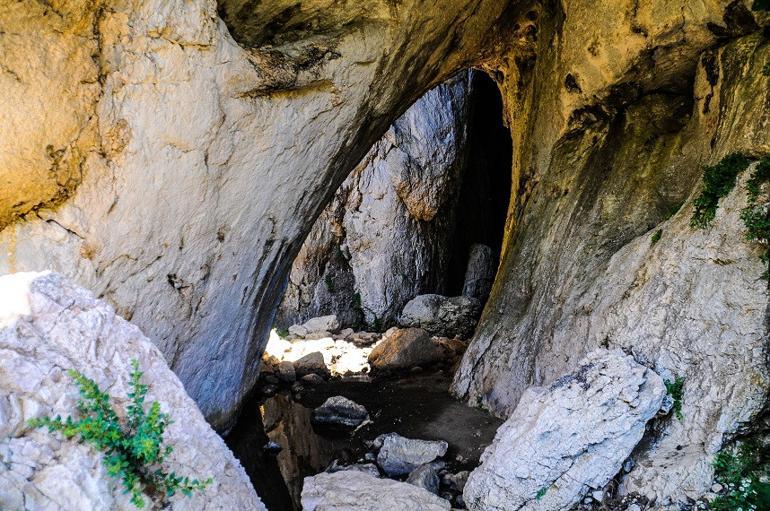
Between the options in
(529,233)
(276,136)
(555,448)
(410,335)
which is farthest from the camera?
→ (410,335)

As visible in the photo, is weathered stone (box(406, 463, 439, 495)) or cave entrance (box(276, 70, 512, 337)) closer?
weathered stone (box(406, 463, 439, 495))

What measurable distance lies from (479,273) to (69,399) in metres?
14.0

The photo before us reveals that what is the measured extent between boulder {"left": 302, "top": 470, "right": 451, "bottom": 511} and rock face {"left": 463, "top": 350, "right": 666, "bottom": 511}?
0.45 meters

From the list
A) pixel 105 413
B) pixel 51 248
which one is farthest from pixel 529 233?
pixel 105 413

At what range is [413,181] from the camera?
15438 millimetres

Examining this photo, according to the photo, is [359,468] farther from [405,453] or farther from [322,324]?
[322,324]

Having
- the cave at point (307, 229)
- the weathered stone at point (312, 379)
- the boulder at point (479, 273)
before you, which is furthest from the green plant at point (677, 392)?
the boulder at point (479, 273)

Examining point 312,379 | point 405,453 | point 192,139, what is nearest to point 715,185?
point 405,453

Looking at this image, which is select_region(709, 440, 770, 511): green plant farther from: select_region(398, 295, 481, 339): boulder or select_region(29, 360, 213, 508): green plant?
select_region(398, 295, 481, 339): boulder

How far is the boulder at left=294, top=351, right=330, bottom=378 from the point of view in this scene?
1056 centimetres

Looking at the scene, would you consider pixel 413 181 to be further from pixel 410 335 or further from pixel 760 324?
pixel 760 324

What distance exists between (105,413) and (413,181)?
12.9m

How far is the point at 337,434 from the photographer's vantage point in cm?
801

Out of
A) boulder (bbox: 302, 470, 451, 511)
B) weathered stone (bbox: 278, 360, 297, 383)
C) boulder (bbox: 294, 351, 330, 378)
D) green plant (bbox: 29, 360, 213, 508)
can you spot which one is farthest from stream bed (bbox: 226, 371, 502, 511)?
green plant (bbox: 29, 360, 213, 508)
